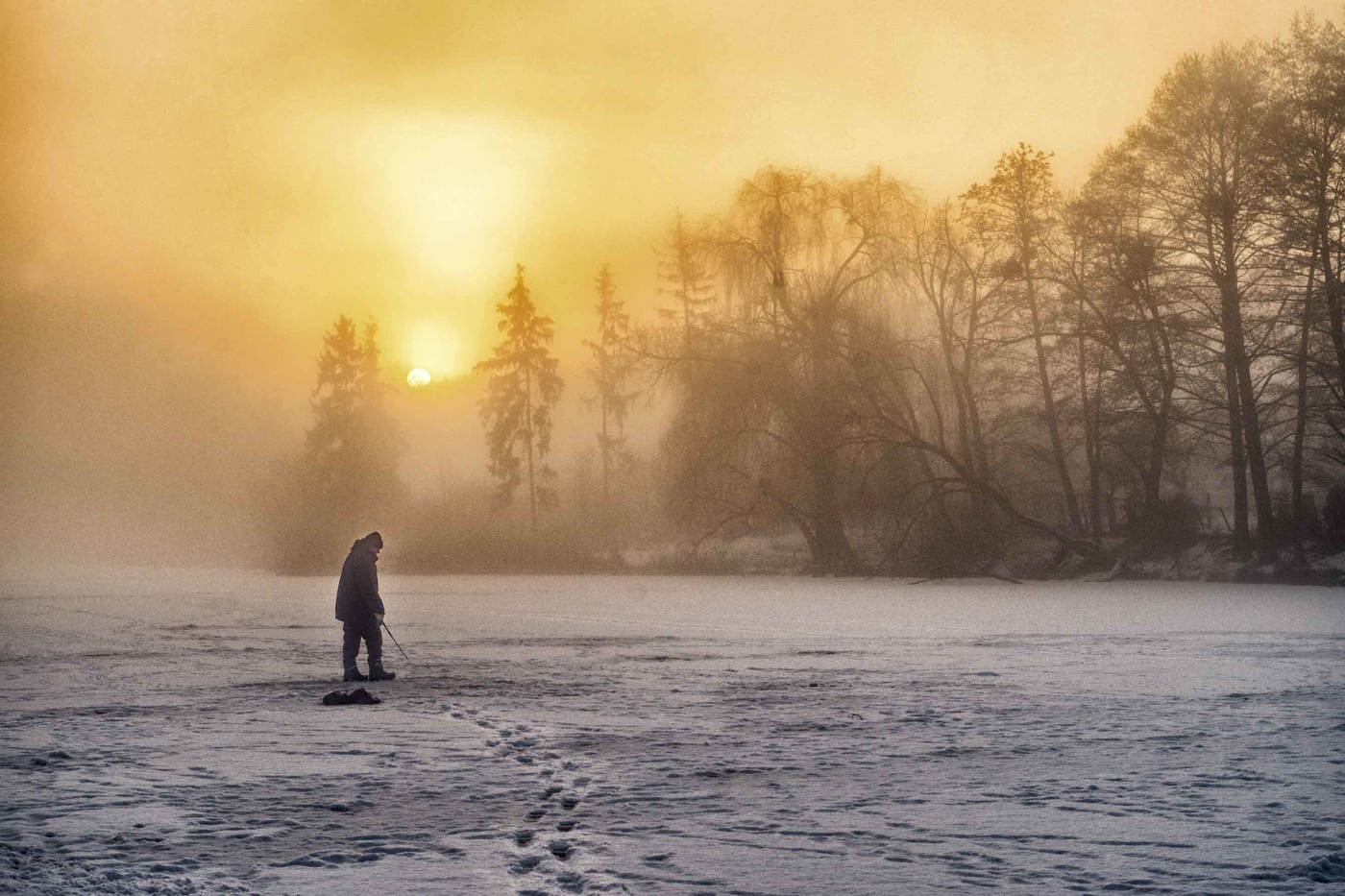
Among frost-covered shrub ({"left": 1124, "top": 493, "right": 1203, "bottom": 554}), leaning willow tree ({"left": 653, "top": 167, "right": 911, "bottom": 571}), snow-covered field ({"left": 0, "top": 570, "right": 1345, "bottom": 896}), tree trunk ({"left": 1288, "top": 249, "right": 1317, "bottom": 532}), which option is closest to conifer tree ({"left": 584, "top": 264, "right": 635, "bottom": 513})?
leaning willow tree ({"left": 653, "top": 167, "right": 911, "bottom": 571})

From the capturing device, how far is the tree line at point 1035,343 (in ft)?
93.6

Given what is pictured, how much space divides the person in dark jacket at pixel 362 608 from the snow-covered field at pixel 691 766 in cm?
47

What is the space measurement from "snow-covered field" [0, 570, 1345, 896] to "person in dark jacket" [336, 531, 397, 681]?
0.47m

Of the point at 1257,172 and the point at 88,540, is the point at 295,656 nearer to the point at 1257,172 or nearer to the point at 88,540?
the point at 1257,172

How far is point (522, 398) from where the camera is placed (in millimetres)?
59750

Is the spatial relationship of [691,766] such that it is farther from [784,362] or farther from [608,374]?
[608,374]

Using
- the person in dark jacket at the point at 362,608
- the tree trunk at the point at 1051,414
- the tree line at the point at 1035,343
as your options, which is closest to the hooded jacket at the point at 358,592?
the person in dark jacket at the point at 362,608

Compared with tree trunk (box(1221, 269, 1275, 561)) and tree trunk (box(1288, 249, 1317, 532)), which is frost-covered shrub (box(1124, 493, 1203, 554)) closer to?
tree trunk (box(1221, 269, 1275, 561))

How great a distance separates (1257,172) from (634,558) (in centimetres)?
2255

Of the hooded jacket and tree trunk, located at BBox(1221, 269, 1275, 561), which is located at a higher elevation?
tree trunk, located at BBox(1221, 269, 1275, 561)

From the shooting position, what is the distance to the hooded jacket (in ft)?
A: 42.9

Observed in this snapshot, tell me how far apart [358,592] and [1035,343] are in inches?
1081

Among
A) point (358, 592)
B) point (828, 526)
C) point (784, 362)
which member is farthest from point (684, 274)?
point (358, 592)

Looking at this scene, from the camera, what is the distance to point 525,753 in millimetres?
8023
